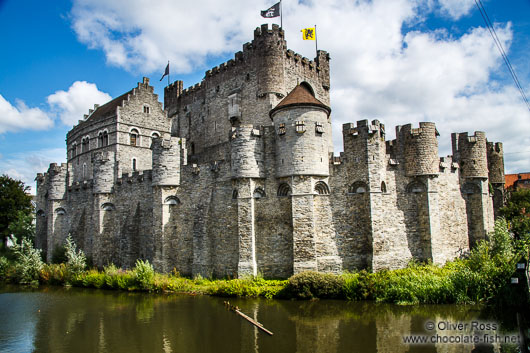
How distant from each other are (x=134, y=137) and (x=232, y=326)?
2590 cm

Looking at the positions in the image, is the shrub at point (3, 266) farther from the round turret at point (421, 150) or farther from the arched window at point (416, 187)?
the round turret at point (421, 150)

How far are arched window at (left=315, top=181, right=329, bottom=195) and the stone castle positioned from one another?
8cm

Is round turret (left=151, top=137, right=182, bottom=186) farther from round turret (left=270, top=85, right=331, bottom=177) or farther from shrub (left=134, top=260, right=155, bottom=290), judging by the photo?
round turret (left=270, top=85, right=331, bottom=177)

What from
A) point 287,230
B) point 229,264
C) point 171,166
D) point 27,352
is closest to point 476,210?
point 287,230

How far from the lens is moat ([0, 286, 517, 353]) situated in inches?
485

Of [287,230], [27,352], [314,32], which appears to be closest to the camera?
[27,352]

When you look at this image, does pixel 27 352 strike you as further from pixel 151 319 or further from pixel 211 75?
pixel 211 75

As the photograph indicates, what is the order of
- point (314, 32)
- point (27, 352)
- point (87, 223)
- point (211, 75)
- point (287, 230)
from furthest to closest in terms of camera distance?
point (211, 75) < point (87, 223) < point (314, 32) < point (287, 230) < point (27, 352)

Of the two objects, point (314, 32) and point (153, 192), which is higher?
point (314, 32)

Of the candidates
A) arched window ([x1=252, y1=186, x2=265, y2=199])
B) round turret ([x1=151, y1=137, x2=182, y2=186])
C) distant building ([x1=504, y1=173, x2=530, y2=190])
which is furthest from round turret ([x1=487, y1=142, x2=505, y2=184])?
distant building ([x1=504, y1=173, x2=530, y2=190])

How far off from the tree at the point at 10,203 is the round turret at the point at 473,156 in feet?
135

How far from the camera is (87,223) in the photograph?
3134 cm

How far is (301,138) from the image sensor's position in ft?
69.3

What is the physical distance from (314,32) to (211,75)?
9.97 meters
